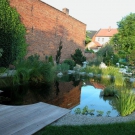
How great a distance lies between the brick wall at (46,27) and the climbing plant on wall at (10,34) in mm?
626

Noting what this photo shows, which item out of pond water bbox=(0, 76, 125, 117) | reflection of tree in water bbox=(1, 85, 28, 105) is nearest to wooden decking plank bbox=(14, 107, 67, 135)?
pond water bbox=(0, 76, 125, 117)

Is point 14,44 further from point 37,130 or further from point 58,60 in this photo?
point 37,130

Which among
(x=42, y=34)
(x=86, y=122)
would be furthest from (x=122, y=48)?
(x=86, y=122)

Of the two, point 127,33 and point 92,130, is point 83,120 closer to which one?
point 92,130

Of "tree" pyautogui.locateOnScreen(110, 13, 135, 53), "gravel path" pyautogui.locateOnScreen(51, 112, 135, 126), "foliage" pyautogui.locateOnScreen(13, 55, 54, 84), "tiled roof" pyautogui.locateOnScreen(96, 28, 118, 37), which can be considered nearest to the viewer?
"gravel path" pyautogui.locateOnScreen(51, 112, 135, 126)

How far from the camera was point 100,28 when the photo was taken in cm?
4594

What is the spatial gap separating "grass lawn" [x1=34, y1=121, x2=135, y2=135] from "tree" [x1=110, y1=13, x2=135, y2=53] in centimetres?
2369

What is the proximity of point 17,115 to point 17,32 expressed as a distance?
322 inches

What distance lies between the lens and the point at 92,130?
3.05 metres

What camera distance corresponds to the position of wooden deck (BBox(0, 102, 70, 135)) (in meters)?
2.84

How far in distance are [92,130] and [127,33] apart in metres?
24.8

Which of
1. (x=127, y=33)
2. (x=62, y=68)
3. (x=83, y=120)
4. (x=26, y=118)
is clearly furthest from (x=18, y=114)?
(x=127, y=33)

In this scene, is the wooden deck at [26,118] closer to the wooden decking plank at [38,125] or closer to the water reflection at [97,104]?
the wooden decking plank at [38,125]

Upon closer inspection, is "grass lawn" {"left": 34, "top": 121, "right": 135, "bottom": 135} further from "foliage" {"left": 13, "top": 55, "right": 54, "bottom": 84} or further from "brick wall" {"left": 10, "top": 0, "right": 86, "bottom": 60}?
"brick wall" {"left": 10, "top": 0, "right": 86, "bottom": 60}
